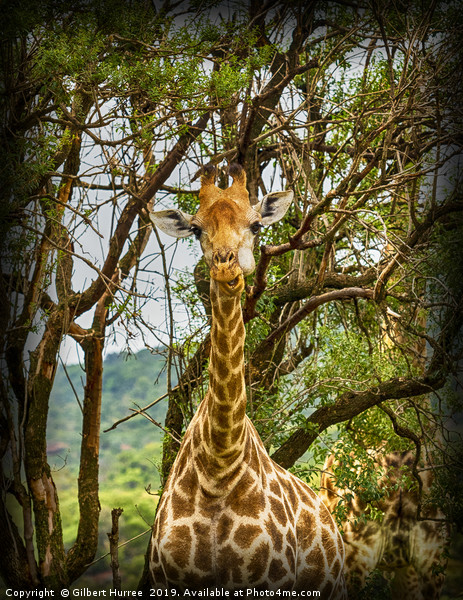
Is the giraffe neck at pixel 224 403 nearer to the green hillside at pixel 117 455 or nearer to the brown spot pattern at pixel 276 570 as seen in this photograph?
the brown spot pattern at pixel 276 570

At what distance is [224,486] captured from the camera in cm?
299

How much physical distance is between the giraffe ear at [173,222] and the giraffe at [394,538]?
8.22 feet

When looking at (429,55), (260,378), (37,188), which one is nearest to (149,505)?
(260,378)

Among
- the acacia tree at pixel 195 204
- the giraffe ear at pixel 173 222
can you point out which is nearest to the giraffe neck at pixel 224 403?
the giraffe ear at pixel 173 222

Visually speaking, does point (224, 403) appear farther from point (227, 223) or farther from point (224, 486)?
point (227, 223)

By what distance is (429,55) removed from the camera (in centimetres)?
409

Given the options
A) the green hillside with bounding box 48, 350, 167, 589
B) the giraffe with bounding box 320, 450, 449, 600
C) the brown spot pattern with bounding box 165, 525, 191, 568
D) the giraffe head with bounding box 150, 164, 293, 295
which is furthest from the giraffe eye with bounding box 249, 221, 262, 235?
the green hillside with bounding box 48, 350, 167, 589

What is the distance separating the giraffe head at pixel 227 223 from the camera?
264 cm

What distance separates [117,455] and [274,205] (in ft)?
13.1

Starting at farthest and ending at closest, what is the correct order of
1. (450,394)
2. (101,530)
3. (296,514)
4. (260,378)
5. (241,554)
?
(101,530), (260,378), (450,394), (296,514), (241,554)

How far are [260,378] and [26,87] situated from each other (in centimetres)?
243

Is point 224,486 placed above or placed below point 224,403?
below

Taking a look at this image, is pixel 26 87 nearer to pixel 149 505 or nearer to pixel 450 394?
pixel 450 394

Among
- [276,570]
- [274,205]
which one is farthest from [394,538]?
[274,205]
